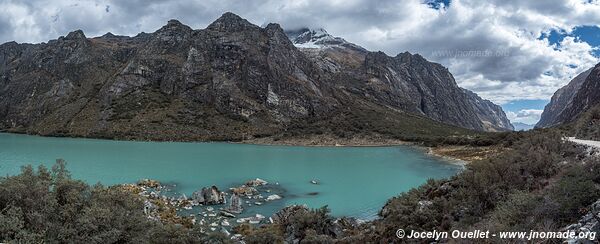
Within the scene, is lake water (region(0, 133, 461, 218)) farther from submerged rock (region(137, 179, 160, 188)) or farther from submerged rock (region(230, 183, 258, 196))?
submerged rock (region(230, 183, 258, 196))

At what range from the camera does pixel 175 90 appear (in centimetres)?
16575

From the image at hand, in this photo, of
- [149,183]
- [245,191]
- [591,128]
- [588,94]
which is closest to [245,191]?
[245,191]

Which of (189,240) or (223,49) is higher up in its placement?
(223,49)

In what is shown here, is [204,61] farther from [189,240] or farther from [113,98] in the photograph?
[189,240]

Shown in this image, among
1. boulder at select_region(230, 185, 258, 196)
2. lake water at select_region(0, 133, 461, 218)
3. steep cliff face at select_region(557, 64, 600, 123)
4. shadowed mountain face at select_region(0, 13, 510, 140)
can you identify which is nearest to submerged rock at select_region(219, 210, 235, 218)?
lake water at select_region(0, 133, 461, 218)

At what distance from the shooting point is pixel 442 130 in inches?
6334

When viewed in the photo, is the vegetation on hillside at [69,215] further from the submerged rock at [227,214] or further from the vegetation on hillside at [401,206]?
the submerged rock at [227,214]

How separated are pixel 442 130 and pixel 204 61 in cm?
10299

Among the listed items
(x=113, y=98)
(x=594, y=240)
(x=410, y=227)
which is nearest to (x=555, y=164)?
(x=410, y=227)

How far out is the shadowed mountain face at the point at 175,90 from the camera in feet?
474

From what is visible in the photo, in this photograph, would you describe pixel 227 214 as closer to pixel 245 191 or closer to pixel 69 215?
pixel 245 191

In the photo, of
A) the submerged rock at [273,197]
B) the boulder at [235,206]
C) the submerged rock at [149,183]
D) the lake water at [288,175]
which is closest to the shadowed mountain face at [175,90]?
the lake water at [288,175]

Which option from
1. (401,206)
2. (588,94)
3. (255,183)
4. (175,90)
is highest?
(588,94)

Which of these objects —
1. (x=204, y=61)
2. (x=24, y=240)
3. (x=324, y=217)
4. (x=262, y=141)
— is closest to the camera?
(x=24, y=240)
